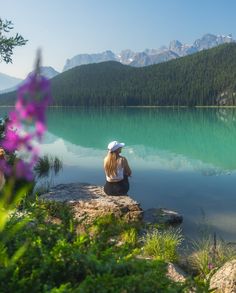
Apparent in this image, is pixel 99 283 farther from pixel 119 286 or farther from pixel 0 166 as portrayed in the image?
pixel 0 166

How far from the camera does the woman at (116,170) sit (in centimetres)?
1273

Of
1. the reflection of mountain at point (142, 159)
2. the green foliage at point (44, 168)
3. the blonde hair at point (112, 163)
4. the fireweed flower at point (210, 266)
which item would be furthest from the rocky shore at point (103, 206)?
the reflection of mountain at point (142, 159)

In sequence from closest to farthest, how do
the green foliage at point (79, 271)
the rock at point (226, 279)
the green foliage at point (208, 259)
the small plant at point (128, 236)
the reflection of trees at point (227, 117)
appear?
the green foliage at point (79, 271)
the rock at point (226, 279)
the green foliage at point (208, 259)
the small plant at point (128, 236)
the reflection of trees at point (227, 117)

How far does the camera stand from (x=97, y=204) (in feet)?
38.8

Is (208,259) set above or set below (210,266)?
below

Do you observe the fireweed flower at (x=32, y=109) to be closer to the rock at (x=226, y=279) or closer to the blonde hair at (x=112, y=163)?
the rock at (x=226, y=279)

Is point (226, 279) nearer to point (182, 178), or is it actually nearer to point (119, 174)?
point (119, 174)

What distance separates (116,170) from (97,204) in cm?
145

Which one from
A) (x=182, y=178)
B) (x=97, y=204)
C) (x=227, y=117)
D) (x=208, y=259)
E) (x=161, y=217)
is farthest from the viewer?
(x=227, y=117)

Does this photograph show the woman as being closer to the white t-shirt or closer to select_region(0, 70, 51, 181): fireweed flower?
the white t-shirt

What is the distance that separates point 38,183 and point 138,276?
1684 cm

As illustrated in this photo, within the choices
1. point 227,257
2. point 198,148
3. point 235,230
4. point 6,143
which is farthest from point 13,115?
point 198,148

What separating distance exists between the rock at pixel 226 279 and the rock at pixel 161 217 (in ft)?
17.0

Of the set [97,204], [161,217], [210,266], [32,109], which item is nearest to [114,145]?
[97,204]
